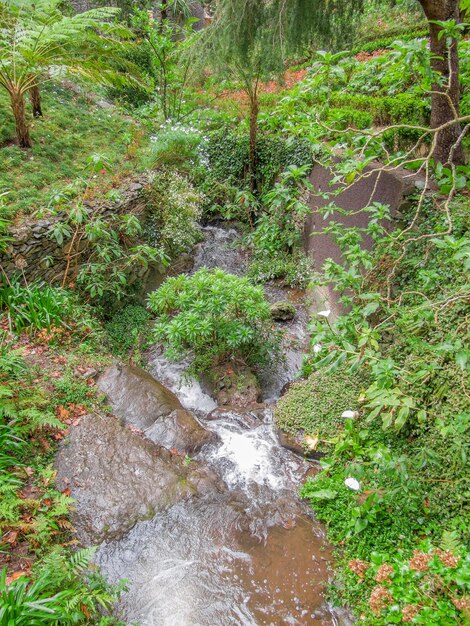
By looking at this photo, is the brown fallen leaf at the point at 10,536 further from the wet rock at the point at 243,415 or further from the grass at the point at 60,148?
the grass at the point at 60,148

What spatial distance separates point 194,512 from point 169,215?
18.0 ft

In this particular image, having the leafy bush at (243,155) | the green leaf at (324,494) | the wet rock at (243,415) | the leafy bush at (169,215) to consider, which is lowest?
the wet rock at (243,415)

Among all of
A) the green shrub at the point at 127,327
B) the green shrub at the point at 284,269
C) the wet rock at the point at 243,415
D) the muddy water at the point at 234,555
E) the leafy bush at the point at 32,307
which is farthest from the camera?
the green shrub at the point at 284,269

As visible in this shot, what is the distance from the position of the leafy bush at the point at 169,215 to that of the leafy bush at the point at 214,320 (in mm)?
2263

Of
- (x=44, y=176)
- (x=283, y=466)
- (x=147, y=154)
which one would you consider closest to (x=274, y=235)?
(x=147, y=154)

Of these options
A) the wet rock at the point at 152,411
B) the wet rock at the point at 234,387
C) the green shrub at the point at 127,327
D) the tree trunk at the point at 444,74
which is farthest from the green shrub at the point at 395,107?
the wet rock at the point at 152,411

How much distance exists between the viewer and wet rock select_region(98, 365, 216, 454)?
4.45 m

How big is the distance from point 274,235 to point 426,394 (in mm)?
5193

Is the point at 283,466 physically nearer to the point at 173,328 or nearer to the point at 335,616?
the point at 335,616

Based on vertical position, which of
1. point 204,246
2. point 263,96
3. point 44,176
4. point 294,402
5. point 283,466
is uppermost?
point 263,96

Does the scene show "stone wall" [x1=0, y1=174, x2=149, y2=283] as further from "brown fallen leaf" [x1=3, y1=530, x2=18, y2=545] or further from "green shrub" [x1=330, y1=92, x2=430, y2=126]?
"green shrub" [x1=330, y1=92, x2=430, y2=126]

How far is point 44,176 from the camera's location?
6.61 metres

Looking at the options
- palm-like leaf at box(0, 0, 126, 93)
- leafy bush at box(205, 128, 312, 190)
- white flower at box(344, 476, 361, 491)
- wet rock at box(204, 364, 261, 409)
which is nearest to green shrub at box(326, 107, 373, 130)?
leafy bush at box(205, 128, 312, 190)

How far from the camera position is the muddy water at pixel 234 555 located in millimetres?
2938
